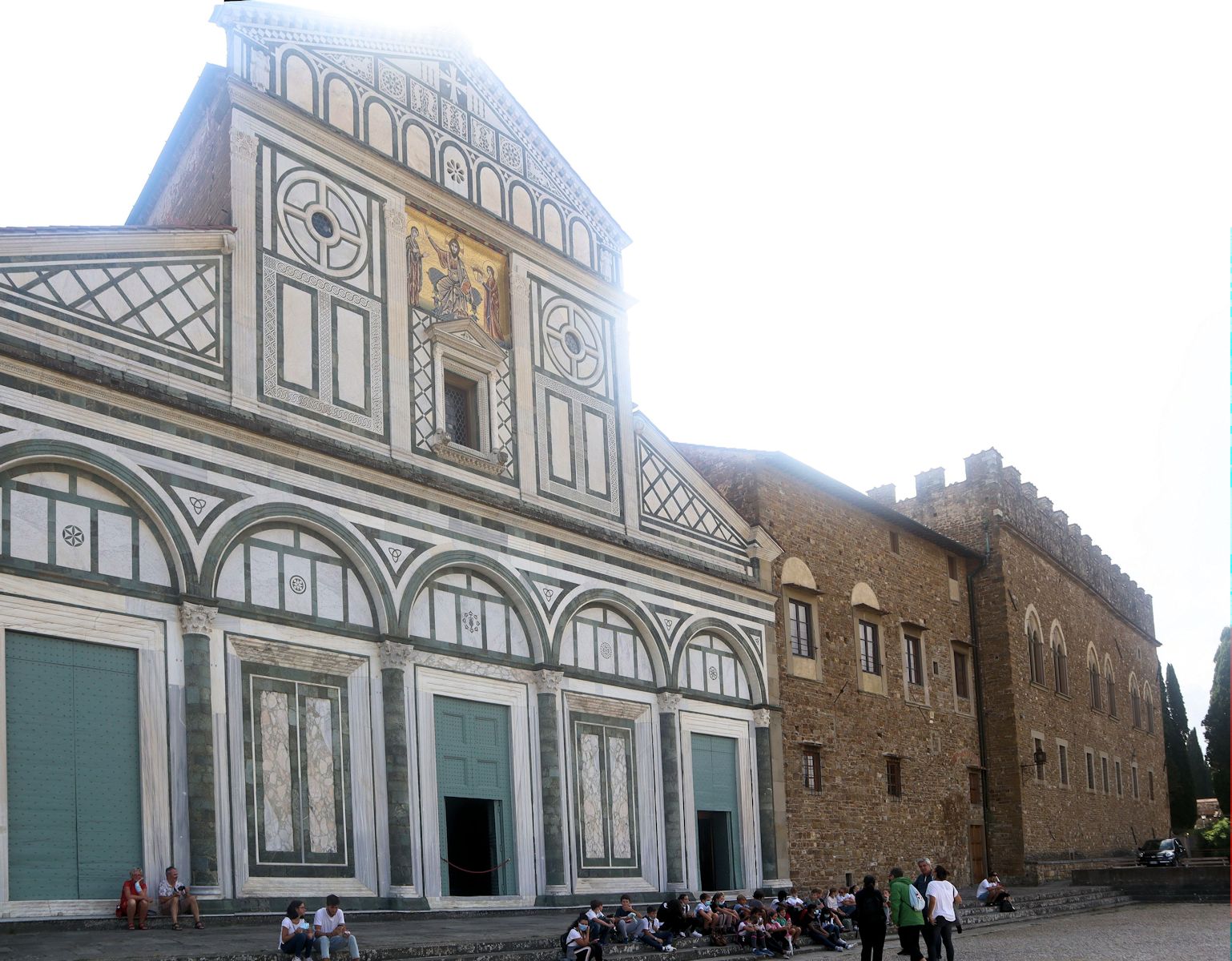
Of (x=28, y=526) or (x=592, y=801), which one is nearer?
(x=28, y=526)

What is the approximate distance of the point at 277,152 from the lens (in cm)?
1962

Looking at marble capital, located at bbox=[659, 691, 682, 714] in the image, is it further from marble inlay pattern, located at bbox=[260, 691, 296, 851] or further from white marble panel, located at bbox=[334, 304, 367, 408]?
marble inlay pattern, located at bbox=[260, 691, 296, 851]

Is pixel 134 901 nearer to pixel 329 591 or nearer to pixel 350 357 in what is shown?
pixel 329 591

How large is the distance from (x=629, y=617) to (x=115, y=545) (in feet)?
31.5

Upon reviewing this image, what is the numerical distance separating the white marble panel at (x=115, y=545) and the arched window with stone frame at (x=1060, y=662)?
30632 mm

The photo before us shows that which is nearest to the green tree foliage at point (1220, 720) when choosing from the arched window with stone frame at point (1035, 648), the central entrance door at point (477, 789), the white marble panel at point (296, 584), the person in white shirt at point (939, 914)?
the arched window with stone frame at point (1035, 648)

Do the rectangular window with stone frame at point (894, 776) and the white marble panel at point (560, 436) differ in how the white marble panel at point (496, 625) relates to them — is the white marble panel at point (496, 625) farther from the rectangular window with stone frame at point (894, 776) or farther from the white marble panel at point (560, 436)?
the rectangular window with stone frame at point (894, 776)

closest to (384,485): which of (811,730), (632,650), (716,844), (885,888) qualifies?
(632,650)

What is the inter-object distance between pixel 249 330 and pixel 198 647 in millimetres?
4345

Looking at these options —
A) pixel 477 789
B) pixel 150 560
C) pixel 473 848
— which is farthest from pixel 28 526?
pixel 473 848

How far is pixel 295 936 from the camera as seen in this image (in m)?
13.6

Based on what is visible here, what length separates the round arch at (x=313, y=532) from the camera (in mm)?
16766

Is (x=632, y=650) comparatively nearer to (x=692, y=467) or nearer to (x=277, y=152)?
(x=692, y=467)

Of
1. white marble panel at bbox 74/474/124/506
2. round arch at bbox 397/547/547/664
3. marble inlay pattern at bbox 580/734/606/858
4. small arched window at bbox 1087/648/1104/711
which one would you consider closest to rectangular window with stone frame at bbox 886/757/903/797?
marble inlay pattern at bbox 580/734/606/858
